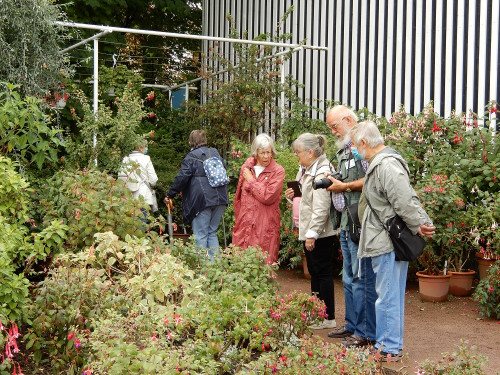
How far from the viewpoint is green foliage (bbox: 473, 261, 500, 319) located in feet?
19.6

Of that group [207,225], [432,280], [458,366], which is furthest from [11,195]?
[432,280]

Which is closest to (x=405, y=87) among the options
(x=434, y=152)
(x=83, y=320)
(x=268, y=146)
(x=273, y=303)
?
(x=434, y=152)

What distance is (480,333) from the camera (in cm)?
567

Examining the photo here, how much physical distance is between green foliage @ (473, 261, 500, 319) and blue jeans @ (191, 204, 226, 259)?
2.82 metres

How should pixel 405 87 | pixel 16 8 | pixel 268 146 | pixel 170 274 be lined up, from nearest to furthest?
pixel 170 274, pixel 268 146, pixel 16 8, pixel 405 87

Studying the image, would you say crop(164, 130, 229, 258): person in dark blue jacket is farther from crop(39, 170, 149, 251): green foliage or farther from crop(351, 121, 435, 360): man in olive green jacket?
crop(351, 121, 435, 360): man in olive green jacket

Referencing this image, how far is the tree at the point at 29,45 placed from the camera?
24.3 feet

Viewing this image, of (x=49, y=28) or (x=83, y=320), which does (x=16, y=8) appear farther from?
(x=83, y=320)

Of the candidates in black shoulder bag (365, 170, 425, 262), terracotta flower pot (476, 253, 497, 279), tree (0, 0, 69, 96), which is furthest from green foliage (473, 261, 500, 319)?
tree (0, 0, 69, 96)

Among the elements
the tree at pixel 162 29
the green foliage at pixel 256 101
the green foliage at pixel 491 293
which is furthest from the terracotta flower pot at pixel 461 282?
the tree at pixel 162 29

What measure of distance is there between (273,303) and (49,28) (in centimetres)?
481

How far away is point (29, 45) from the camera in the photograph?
769 cm

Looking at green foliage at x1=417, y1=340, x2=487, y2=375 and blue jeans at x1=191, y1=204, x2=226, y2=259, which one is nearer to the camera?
green foliage at x1=417, y1=340, x2=487, y2=375

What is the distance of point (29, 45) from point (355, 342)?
5108 millimetres
